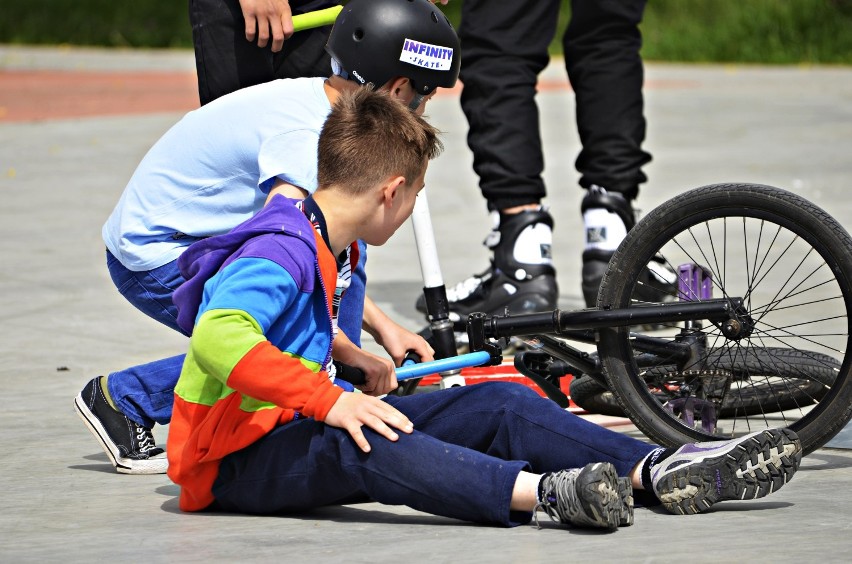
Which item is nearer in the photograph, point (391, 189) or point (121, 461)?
point (391, 189)

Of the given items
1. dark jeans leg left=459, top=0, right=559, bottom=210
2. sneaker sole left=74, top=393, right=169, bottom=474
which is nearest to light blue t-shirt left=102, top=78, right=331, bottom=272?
sneaker sole left=74, top=393, right=169, bottom=474

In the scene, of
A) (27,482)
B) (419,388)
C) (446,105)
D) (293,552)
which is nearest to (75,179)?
(446,105)

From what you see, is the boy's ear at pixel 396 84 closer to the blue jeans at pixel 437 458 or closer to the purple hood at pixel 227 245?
the purple hood at pixel 227 245

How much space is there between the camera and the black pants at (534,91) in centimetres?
529

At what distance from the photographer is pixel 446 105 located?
1225cm

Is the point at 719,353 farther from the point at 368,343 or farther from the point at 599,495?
the point at 368,343

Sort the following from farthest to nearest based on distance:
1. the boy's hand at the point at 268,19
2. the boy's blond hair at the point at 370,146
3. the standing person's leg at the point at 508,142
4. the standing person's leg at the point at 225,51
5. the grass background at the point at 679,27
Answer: the grass background at the point at 679,27, the standing person's leg at the point at 508,142, the standing person's leg at the point at 225,51, the boy's hand at the point at 268,19, the boy's blond hair at the point at 370,146

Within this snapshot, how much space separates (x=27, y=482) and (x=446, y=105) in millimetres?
8922

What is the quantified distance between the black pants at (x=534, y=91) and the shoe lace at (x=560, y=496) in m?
2.34

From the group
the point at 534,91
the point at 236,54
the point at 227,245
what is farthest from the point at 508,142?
the point at 227,245

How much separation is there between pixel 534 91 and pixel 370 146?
7.62 ft

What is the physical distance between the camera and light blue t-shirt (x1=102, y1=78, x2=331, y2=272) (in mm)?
3732

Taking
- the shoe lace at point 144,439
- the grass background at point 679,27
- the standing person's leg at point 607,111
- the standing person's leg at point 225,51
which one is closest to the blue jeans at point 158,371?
the shoe lace at point 144,439

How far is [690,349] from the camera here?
3.71m
